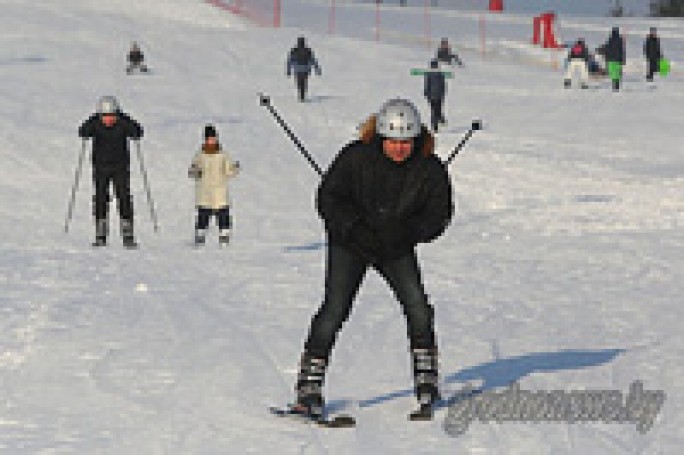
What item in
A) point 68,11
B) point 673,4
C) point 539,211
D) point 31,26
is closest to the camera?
point 539,211

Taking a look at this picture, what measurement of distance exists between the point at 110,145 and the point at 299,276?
2.70m

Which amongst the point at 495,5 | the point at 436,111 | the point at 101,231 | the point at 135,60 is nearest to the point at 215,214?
the point at 101,231

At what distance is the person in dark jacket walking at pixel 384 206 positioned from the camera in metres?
7.29

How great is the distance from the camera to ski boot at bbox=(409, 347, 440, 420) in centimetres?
769

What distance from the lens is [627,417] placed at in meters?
7.86

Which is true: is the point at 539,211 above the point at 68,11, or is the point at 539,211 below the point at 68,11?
below

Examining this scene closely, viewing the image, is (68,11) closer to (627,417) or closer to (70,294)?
(70,294)

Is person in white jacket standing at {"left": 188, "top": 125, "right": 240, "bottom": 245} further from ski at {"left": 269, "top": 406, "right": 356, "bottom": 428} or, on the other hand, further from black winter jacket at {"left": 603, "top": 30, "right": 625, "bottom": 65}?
black winter jacket at {"left": 603, "top": 30, "right": 625, "bottom": 65}

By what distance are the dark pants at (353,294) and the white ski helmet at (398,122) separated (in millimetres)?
579

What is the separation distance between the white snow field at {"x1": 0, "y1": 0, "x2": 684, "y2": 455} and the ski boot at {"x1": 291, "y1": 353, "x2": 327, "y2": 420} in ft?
0.33

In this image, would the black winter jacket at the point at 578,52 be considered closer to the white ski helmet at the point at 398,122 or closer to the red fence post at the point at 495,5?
the white ski helmet at the point at 398,122

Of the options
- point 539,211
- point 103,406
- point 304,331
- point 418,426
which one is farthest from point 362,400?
point 539,211

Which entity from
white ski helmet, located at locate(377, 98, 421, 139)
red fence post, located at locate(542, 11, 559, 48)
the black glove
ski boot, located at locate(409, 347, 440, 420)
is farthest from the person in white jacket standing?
red fence post, located at locate(542, 11, 559, 48)

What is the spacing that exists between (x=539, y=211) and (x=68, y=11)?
2850 centimetres
